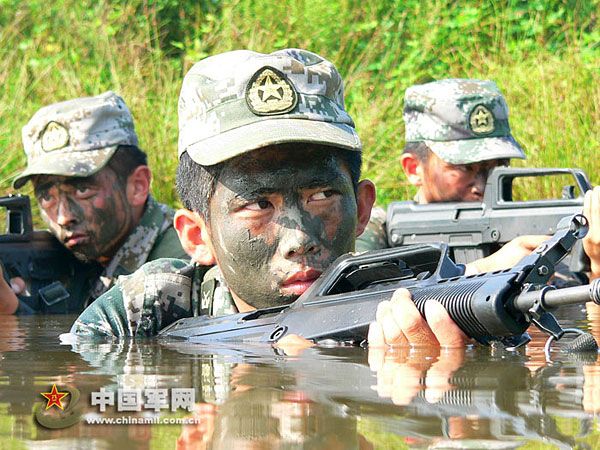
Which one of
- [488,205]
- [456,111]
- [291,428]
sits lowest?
[291,428]

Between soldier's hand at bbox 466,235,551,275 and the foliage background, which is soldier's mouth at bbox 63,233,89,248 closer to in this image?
soldier's hand at bbox 466,235,551,275

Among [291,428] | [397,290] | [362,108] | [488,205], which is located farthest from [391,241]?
[291,428]

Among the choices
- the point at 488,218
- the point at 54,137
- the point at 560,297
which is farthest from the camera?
the point at 54,137

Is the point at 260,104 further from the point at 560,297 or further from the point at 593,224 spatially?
the point at 593,224

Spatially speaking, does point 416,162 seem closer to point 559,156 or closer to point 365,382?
point 559,156

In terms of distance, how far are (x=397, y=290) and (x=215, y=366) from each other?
51cm

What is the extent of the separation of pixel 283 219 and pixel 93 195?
4.27 m

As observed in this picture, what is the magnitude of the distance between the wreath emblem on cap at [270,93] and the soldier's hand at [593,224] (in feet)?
9.49

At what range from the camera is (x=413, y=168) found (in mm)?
8719

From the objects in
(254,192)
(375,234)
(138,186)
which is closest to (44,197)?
(138,186)

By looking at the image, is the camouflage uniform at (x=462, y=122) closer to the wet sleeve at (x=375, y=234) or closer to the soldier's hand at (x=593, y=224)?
the wet sleeve at (x=375, y=234)

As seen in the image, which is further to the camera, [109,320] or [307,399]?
[109,320]

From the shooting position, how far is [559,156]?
10211 millimetres

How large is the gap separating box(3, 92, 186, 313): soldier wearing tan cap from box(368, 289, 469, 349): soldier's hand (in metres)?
4.23
